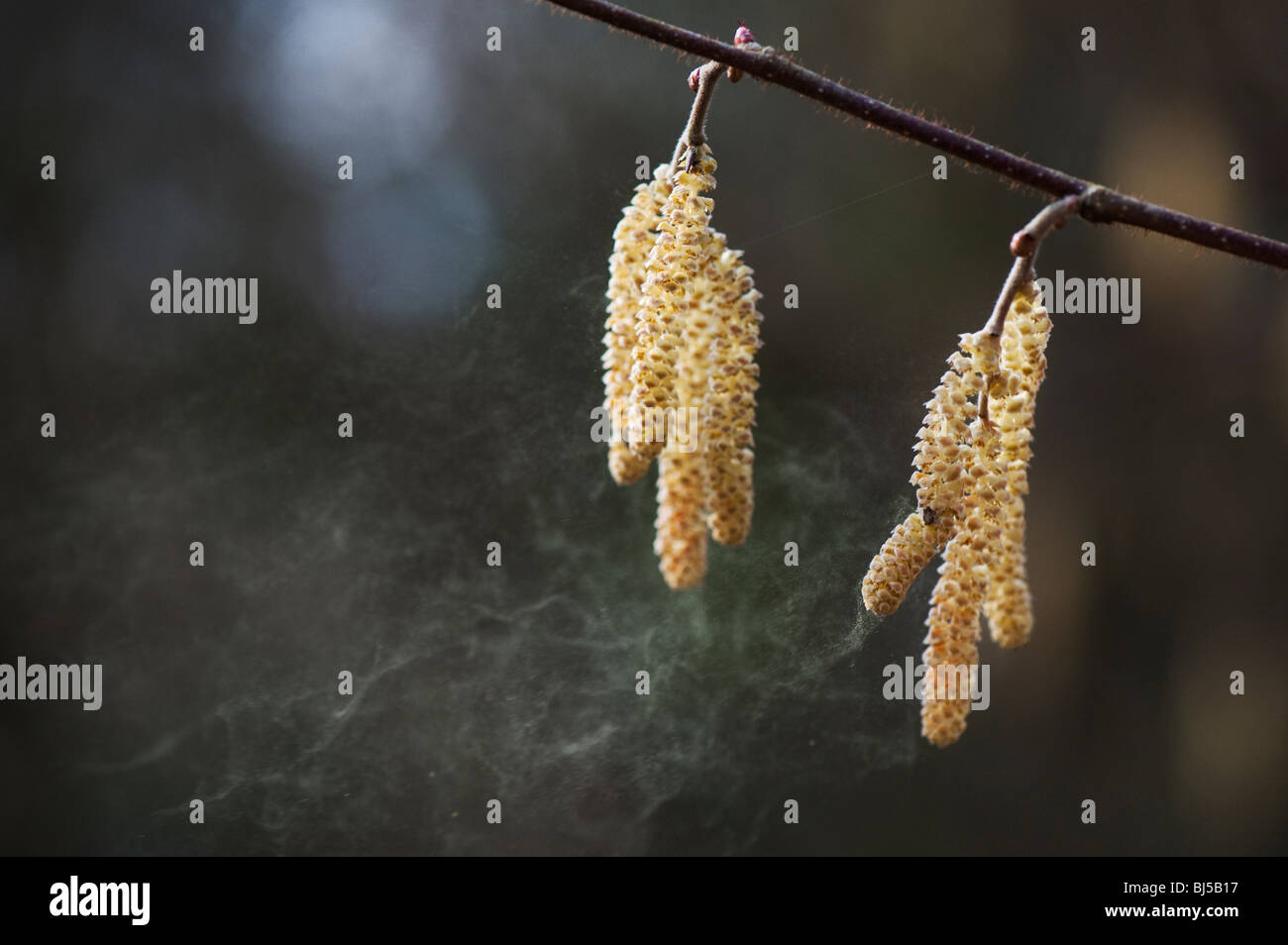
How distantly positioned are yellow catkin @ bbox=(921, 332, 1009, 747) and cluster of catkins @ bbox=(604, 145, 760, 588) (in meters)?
0.10

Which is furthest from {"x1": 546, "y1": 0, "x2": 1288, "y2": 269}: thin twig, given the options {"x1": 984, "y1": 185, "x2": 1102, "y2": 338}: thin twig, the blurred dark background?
the blurred dark background

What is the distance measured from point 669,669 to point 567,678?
0.50 feet

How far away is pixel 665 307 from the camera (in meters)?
0.46

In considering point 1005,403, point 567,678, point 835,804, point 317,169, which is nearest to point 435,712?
point 567,678

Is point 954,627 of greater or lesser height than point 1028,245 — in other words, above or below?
below

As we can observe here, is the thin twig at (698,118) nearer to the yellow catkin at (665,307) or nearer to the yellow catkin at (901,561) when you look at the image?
the yellow catkin at (665,307)

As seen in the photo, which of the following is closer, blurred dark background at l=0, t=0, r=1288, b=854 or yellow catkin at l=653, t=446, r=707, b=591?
yellow catkin at l=653, t=446, r=707, b=591

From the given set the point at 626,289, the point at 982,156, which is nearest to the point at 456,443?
the point at 626,289

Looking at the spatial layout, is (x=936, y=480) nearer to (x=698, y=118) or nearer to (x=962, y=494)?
(x=962, y=494)

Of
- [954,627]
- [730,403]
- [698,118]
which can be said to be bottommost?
[954,627]

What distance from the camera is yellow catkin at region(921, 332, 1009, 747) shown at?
0.47 metres

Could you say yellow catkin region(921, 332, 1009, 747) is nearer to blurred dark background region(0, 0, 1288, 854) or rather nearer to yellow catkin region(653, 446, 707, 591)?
yellow catkin region(653, 446, 707, 591)

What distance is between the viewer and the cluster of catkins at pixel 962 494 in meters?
0.46

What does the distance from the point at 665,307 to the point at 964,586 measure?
19 cm
